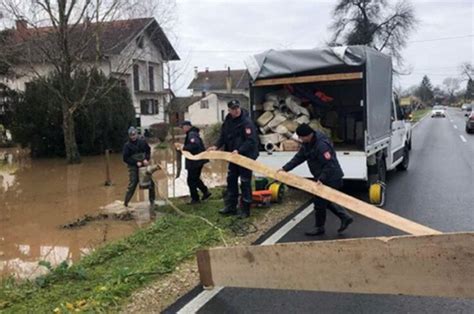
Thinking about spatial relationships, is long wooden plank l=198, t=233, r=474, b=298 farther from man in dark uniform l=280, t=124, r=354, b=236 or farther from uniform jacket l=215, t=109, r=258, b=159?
uniform jacket l=215, t=109, r=258, b=159

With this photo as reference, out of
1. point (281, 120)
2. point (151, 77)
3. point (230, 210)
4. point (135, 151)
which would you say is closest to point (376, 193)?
point (281, 120)

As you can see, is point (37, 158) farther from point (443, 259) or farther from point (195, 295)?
point (443, 259)

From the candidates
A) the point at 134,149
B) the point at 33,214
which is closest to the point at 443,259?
the point at 134,149

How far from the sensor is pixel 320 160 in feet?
22.8

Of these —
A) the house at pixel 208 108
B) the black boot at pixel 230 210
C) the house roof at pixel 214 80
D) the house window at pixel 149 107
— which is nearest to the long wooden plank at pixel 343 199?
the black boot at pixel 230 210

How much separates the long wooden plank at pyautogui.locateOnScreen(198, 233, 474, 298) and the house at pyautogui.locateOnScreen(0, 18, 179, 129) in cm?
1835

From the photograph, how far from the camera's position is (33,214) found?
11.3 m

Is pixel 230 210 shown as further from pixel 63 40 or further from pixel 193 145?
pixel 63 40

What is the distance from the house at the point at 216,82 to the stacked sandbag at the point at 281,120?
64414 millimetres

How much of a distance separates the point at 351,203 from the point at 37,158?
2259 cm

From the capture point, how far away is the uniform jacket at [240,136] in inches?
315

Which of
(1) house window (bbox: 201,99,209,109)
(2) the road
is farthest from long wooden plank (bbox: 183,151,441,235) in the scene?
(1) house window (bbox: 201,99,209,109)

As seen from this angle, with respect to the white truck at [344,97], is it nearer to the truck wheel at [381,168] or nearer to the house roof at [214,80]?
the truck wheel at [381,168]

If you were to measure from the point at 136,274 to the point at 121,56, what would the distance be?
2666 centimetres
